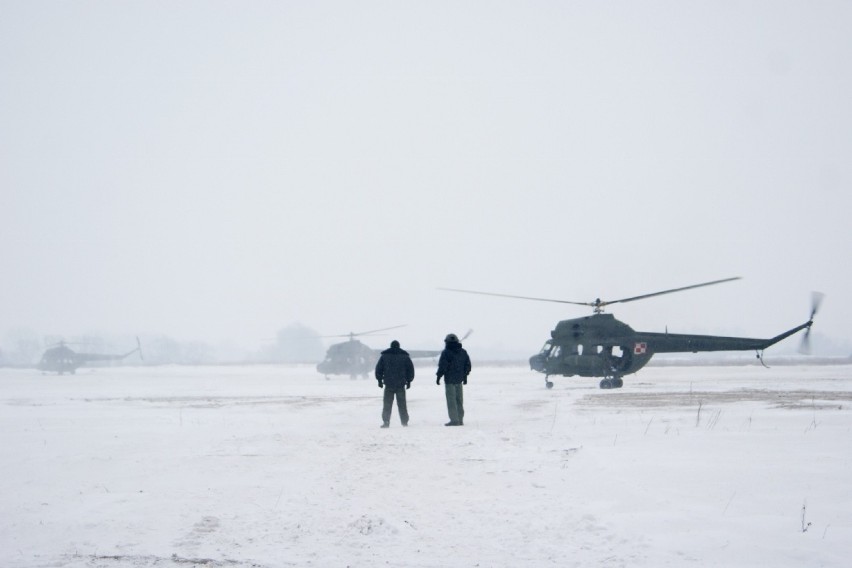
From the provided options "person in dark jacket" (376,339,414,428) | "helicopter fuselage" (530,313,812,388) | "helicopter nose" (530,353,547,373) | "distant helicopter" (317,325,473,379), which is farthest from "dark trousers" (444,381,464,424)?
"distant helicopter" (317,325,473,379)

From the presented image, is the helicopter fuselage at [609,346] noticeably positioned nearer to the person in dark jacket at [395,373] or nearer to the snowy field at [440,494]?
the snowy field at [440,494]

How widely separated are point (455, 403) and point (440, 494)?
6721 mm

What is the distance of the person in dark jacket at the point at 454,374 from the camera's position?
1414cm

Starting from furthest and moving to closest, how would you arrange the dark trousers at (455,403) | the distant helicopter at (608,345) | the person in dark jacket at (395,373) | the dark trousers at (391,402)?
the distant helicopter at (608,345), the person in dark jacket at (395,373), the dark trousers at (391,402), the dark trousers at (455,403)

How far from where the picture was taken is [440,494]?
24.6 feet

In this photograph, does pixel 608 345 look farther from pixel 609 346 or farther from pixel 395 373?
pixel 395 373

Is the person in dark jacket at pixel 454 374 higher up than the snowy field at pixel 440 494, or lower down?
higher up

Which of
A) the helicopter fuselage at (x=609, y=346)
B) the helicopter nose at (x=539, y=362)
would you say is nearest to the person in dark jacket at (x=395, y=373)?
the helicopter fuselage at (x=609, y=346)

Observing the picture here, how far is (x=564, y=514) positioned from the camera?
6398 millimetres

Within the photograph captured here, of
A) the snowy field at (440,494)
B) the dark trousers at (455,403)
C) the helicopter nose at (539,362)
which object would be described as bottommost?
the snowy field at (440,494)

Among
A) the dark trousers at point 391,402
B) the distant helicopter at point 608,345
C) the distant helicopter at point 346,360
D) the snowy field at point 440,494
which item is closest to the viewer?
the snowy field at point 440,494

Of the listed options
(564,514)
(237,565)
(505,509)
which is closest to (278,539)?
(237,565)

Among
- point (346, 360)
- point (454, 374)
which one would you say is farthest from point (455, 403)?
point (346, 360)

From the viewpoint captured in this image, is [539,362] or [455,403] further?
[539,362]
